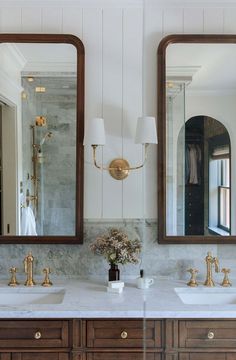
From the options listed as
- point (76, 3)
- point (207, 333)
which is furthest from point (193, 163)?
point (76, 3)

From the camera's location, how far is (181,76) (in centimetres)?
231

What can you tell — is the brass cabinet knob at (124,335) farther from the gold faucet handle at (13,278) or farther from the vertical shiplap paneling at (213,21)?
the vertical shiplap paneling at (213,21)

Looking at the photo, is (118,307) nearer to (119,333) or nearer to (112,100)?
(119,333)

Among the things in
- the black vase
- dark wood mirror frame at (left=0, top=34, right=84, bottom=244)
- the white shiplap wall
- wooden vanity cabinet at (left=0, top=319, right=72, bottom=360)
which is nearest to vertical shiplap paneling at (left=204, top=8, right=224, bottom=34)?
the white shiplap wall

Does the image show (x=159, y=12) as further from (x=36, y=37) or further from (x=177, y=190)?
(x=177, y=190)

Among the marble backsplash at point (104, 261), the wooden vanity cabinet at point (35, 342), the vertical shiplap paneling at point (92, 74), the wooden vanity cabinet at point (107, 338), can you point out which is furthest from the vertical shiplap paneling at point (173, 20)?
the wooden vanity cabinet at point (35, 342)

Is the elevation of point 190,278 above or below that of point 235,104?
below

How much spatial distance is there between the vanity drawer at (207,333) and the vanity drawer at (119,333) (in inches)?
4.9

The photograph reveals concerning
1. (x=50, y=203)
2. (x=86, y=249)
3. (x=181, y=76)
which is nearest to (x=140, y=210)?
(x=86, y=249)

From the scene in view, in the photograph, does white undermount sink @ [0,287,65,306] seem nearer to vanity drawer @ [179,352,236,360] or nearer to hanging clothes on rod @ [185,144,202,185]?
vanity drawer @ [179,352,236,360]

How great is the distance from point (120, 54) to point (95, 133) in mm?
534

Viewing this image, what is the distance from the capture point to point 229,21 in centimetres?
231

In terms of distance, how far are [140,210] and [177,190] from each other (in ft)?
0.85

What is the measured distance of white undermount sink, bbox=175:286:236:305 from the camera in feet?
6.91
